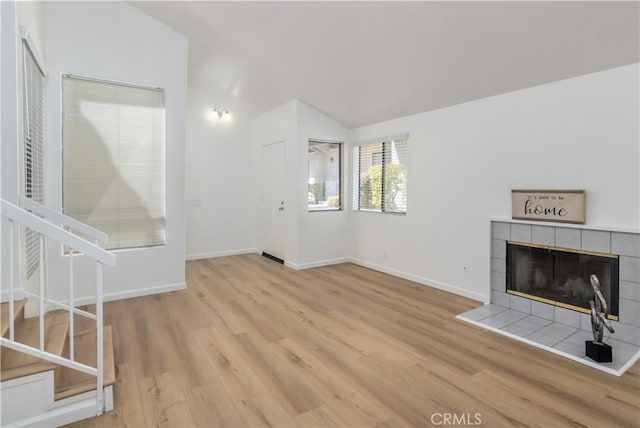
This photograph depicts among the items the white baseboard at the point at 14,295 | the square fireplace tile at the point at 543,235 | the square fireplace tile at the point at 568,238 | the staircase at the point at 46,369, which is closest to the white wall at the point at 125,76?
the white baseboard at the point at 14,295

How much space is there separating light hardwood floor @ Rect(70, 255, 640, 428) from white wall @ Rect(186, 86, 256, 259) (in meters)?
2.36

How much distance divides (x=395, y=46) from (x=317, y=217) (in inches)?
110

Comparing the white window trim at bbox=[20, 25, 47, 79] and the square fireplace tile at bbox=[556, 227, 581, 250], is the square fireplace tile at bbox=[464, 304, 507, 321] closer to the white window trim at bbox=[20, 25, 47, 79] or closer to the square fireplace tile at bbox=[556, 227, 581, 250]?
the square fireplace tile at bbox=[556, 227, 581, 250]

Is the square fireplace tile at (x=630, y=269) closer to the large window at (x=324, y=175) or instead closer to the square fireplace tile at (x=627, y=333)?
the square fireplace tile at (x=627, y=333)

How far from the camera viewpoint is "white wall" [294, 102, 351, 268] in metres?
5.28

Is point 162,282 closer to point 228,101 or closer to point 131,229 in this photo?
point 131,229

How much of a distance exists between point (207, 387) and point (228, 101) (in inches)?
199

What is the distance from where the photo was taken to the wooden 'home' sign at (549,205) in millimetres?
3028

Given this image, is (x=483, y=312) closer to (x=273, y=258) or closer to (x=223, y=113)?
(x=273, y=258)

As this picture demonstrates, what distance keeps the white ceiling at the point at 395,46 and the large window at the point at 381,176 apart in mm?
449

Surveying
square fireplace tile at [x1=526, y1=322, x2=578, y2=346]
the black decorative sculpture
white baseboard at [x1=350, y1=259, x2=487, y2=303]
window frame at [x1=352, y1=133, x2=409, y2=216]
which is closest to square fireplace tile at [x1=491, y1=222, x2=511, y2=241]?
white baseboard at [x1=350, y1=259, x2=487, y2=303]

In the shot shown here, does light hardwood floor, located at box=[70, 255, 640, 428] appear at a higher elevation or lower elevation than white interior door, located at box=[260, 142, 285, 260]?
lower

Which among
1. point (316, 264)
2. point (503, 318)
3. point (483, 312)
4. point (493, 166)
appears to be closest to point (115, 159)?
point (316, 264)

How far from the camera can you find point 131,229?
13.1ft
